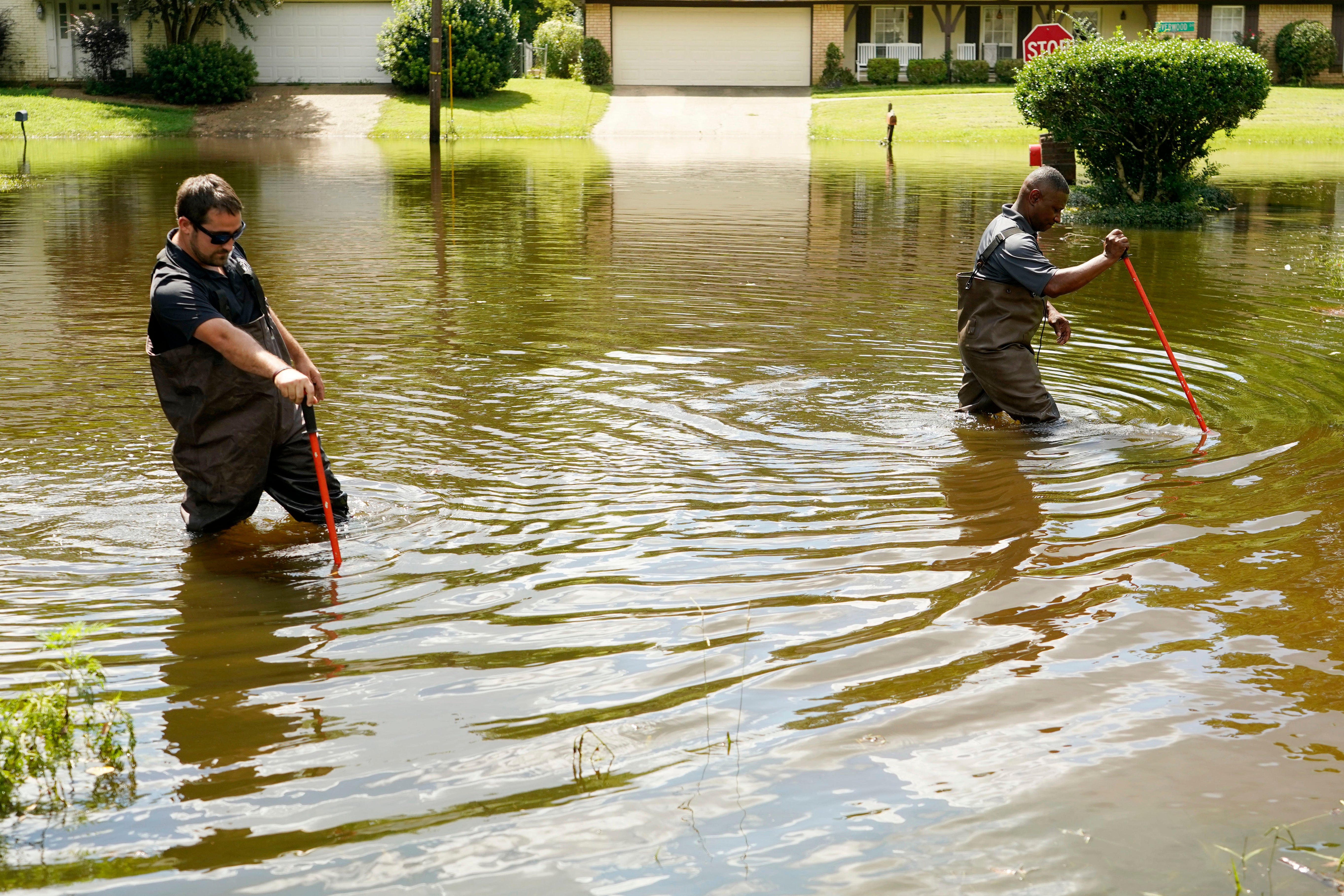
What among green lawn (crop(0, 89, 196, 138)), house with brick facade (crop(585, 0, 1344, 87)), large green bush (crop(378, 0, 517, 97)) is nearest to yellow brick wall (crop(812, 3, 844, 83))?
house with brick facade (crop(585, 0, 1344, 87))

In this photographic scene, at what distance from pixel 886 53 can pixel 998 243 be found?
4996cm

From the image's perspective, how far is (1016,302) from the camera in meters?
8.27

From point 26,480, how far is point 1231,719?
6.04 metres

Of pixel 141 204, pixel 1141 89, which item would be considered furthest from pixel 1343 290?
pixel 141 204

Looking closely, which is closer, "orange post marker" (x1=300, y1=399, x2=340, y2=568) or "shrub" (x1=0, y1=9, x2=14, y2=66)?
"orange post marker" (x1=300, y1=399, x2=340, y2=568)

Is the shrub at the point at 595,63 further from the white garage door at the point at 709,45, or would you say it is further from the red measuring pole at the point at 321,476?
the red measuring pole at the point at 321,476

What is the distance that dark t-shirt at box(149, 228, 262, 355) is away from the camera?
18.1 feet

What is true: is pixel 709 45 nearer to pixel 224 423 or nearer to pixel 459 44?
pixel 459 44

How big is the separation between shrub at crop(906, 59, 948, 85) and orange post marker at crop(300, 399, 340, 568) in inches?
2020

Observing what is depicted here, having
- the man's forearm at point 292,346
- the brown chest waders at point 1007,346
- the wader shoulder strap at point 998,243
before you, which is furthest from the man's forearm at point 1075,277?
the man's forearm at point 292,346

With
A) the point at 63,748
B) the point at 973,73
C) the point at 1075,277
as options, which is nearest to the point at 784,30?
the point at 973,73

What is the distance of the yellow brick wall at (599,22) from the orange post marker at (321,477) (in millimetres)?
49496

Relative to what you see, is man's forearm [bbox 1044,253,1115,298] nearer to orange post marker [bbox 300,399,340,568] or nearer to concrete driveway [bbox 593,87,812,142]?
orange post marker [bbox 300,399,340,568]

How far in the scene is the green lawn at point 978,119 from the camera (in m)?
39.5
